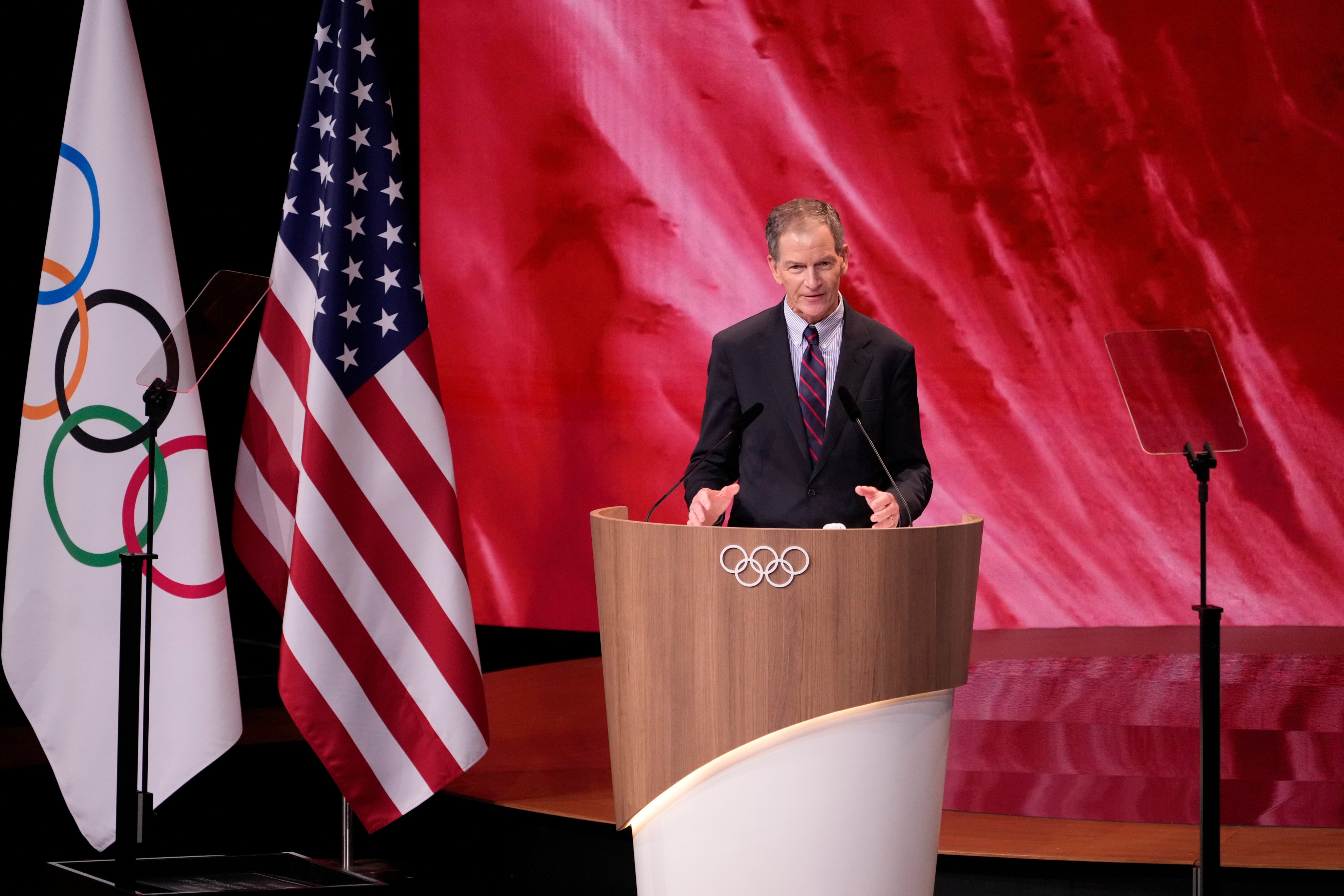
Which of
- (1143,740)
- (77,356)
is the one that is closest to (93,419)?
(77,356)

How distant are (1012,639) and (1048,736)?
1.53 m

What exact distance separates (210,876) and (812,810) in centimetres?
157

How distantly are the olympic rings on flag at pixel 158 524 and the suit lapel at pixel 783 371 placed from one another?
1446 mm

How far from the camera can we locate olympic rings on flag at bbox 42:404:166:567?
3033 millimetres

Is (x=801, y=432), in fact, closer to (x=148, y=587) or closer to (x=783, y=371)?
(x=783, y=371)

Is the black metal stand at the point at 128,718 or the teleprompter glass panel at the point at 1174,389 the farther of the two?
the black metal stand at the point at 128,718

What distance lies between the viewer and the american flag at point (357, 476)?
3078 mm

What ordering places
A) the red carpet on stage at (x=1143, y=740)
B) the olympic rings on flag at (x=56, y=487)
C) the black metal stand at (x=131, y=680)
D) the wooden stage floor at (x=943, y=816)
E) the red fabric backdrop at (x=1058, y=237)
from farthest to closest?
the red fabric backdrop at (x=1058, y=237) < the red carpet on stage at (x=1143, y=740) < the olympic rings on flag at (x=56, y=487) < the wooden stage floor at (x=943, y=816) < the black metal stand at (x=131, y=680)

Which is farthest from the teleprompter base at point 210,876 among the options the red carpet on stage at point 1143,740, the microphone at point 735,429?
the red carpet on stage at point 1143,740

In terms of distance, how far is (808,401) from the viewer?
2395 millimetres

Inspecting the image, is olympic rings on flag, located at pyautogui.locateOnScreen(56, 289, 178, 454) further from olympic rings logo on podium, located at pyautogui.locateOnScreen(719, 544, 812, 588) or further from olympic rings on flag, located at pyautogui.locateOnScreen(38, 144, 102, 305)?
olympic rings logo on podium, located at pyautogui.locateOnScreen(719, 544, 812, 588)

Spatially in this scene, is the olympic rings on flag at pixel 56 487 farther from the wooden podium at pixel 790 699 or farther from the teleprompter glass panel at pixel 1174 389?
the teleprompter glass panel at pixel 1174 389

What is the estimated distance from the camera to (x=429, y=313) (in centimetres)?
504

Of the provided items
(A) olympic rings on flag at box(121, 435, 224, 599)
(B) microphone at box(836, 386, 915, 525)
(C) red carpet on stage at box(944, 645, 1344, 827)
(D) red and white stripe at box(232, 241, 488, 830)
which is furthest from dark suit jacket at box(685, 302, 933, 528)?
(A) olympic rings on flag at box(121, 435, 224, 599)
